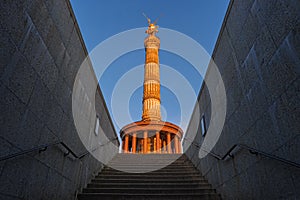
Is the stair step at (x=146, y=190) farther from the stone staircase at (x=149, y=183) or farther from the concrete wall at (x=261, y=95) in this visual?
the concrete wall at (x=261, y=95)

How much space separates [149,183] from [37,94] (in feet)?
11.3

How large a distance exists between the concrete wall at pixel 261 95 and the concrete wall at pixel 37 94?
9.23 feet

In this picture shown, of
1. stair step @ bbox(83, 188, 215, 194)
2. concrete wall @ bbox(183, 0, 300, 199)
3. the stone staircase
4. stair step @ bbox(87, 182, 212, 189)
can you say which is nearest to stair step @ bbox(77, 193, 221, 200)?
the stone staircase

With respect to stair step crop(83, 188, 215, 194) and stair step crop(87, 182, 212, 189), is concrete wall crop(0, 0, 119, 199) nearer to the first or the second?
stair step crop(83, 188, 215, 194)

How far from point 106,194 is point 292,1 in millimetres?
4329

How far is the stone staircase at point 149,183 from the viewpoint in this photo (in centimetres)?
434

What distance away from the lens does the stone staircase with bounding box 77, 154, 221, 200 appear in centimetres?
434

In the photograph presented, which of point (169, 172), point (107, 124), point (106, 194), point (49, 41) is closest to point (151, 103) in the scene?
point (107, 124)

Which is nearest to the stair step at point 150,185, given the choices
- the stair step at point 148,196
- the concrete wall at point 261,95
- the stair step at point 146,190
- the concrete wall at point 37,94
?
the stair step at point 146,190

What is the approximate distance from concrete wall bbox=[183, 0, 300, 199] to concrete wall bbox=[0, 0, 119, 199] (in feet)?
9.23

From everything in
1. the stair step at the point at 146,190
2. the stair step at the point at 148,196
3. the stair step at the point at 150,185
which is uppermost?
the stair step at the point at 150,185

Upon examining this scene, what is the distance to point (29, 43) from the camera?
2494mm

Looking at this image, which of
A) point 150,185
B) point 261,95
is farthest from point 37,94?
point 150,185

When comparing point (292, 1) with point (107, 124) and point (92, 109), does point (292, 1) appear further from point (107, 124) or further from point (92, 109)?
point (107, 124)
